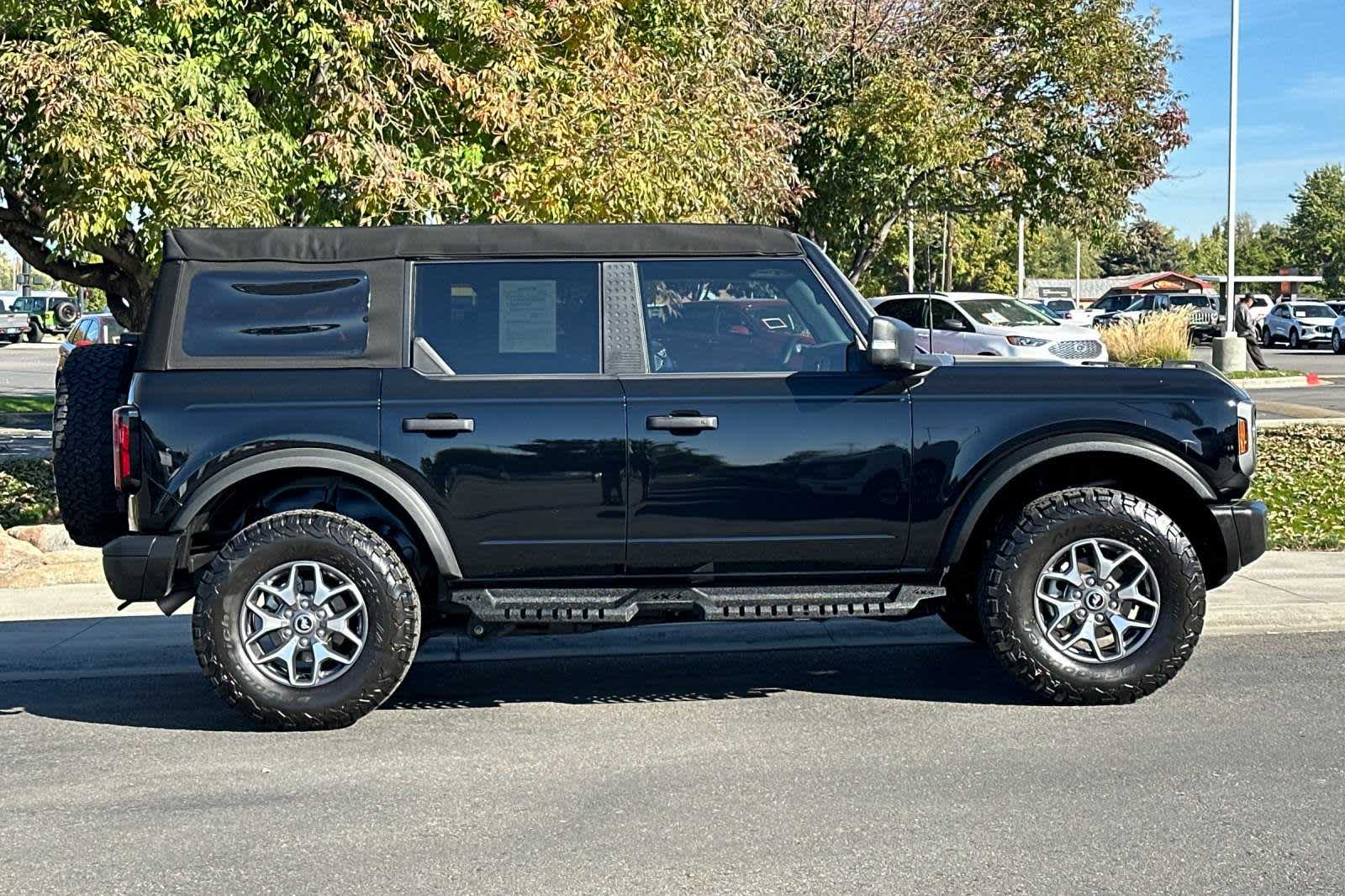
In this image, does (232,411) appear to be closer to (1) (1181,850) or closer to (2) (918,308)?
(1) (1181,850)

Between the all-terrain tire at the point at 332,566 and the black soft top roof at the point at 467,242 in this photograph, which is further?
the black soft top roof at the point at 467,242

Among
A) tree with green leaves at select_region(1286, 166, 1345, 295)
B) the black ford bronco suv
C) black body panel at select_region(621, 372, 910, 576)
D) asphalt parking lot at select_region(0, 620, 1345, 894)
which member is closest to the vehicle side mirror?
the black ford bronco suv

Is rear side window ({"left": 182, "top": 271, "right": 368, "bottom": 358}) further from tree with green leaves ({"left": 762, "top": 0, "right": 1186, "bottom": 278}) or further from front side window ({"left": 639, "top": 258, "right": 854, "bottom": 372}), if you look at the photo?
tree with green leaves ({"left": 762, "top": 0, "right": 1186, "bottom": 278})

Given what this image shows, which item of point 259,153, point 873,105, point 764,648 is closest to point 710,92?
point 259,153

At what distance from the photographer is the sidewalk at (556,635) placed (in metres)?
7.65

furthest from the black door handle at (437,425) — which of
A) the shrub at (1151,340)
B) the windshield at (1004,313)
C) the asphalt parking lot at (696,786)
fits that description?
the shrub at (1151,340)

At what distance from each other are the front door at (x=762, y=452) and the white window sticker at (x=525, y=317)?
404mm

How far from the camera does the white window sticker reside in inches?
248

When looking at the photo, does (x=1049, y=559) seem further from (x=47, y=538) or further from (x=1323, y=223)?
(x=1323, y=223)

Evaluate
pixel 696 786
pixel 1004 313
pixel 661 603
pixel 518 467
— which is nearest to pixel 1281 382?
pixel 1004 313

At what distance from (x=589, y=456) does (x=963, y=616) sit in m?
2.45

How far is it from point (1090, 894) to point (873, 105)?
2111 cm

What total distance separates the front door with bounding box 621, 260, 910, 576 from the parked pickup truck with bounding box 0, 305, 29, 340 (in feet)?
179

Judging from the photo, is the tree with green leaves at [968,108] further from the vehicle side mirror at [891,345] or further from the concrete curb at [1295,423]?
the vehicle side mirror at [891,345]
